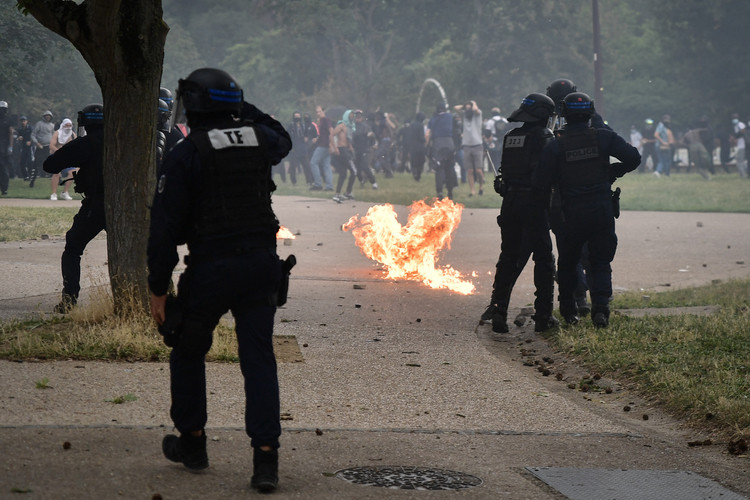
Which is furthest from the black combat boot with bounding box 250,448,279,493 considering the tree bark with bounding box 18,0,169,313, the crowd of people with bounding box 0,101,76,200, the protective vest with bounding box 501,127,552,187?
the crowd of people with bounding box 0,101,76,200

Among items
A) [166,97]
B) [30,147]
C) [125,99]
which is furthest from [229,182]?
[30,147]

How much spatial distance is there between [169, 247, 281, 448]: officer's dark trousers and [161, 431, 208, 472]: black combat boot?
0.05m

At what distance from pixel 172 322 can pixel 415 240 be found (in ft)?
27.4

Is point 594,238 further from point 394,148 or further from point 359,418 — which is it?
point 394,148

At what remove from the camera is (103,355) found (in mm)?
7492

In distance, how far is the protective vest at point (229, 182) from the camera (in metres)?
4.87

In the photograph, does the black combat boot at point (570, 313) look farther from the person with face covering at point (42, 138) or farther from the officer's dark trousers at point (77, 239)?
the person with face covering at point (42, 138)

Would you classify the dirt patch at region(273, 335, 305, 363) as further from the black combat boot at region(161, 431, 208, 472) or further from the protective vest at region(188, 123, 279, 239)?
the protective vest at region(188, 123, 279, 239)

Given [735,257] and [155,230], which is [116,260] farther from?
[735,257]

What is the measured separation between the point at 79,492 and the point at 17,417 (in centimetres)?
136

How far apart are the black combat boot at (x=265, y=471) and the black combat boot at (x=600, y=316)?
5.13 m

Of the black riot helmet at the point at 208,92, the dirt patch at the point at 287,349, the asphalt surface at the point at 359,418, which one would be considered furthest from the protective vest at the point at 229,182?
the dirt patch at the point at 287,349

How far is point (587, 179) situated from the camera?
9.50 metres

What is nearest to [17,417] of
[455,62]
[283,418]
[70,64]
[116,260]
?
[283,418]
